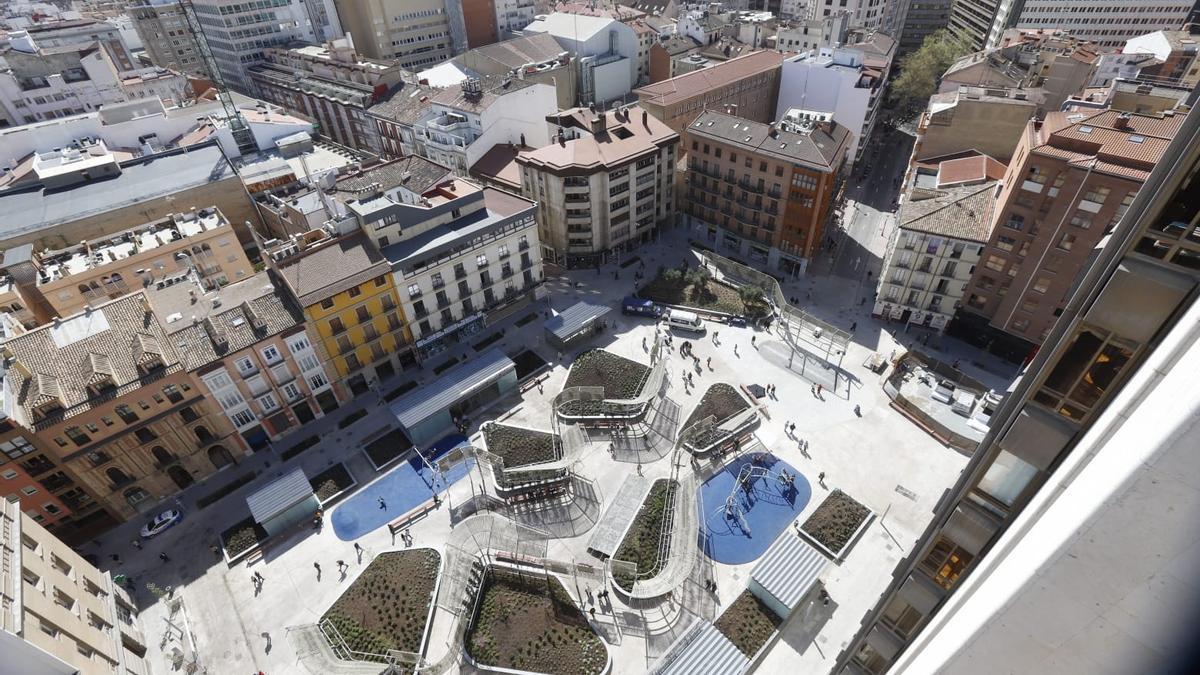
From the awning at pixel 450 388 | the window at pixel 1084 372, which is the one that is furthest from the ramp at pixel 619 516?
the window at pixel 1084 372

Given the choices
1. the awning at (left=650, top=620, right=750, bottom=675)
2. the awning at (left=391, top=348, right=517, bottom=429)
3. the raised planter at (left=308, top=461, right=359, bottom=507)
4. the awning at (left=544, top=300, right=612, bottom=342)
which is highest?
the awning at (left=544, top=300, right=612, bottom=342)

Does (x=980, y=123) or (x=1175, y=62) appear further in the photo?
(x=1175, y=62)

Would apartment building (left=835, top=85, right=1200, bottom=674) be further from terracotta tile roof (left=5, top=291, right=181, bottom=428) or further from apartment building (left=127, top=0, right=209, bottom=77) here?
apartment building (left=127, top=0, right=209, bottom=77)

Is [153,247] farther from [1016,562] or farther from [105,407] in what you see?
[1016,562]

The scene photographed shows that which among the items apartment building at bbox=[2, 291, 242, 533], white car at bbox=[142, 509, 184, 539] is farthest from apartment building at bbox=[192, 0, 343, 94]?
white car at bbox=[142, 509, 184, 539]

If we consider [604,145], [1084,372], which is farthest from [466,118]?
[1084,372]

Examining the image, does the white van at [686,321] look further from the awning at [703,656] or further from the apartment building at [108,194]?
the apartment building at [108,194]

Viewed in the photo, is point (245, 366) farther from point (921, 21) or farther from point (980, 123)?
point (921, 21)
